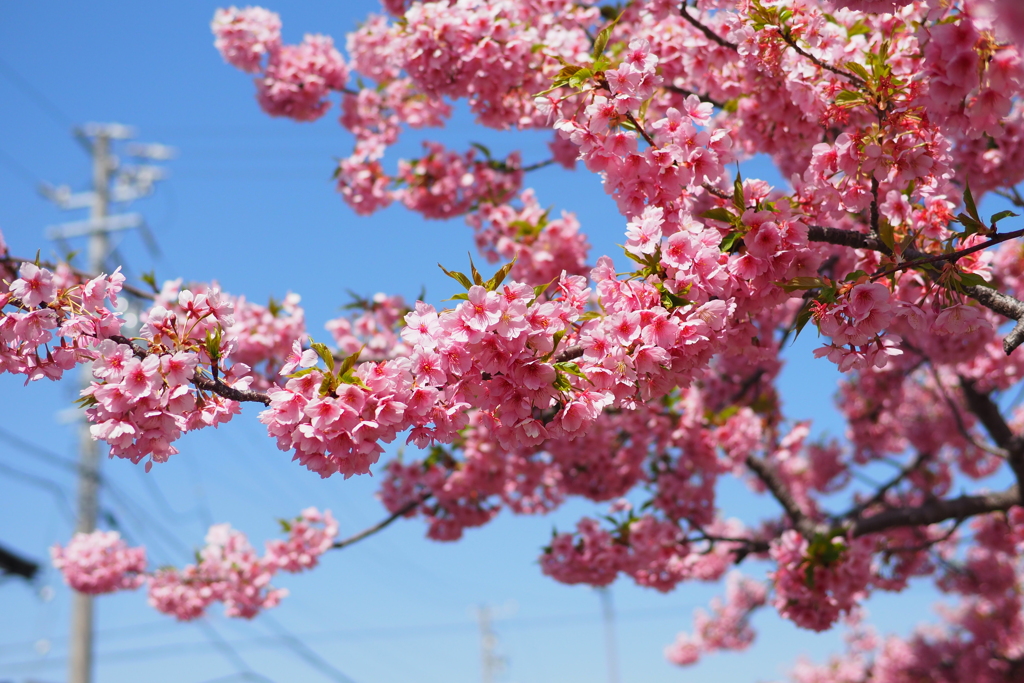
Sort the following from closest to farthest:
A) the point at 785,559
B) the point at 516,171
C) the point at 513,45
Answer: the point at 513,45 < the point at 785,559 < the point at 516,171

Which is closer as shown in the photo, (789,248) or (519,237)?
(789,248)

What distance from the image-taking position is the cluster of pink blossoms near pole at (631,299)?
2.35m

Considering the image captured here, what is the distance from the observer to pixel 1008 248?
20.6ft

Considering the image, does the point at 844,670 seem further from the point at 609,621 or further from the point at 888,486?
the point at 609,621

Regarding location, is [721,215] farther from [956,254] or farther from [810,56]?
[810,56]

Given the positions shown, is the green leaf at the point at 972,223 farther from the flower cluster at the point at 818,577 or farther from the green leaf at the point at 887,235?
the flower cluster at the point at 818,577

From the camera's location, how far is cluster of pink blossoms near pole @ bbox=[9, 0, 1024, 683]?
235 centimetres

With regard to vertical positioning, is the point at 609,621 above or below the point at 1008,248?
above

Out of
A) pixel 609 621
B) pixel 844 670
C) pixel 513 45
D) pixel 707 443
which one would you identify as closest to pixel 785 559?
pixel 707 443

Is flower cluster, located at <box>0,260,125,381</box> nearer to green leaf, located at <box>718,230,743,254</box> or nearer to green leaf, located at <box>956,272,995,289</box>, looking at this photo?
green leaf, located at <box>718,230,743,254</box>

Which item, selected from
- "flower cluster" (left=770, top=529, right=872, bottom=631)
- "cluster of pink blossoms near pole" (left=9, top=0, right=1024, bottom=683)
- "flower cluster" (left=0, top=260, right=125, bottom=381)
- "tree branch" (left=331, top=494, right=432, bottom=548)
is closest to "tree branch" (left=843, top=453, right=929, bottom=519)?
"cluster of pink blossoms near pole" (left=9, top=0, right=1024, bottom=683)

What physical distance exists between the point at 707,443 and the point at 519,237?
2258 mm

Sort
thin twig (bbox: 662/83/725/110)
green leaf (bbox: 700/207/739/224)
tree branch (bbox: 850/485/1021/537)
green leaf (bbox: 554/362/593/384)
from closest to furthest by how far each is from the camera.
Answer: green leaf (bbox: 554/362/593/384) → green leaf (bbox: 700/207/739/224) → thin twig (bbox: 662/83/725/110) → tree branch (bbox: 850/485/1021/537)

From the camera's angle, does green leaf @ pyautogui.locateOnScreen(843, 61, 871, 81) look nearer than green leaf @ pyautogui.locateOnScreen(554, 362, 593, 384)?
No
